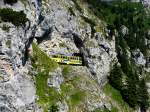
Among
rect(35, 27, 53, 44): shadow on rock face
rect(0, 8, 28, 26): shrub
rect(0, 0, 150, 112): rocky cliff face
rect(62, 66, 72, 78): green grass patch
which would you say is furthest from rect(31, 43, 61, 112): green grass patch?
rect(35, 27, 53, 44): shadow on rock face

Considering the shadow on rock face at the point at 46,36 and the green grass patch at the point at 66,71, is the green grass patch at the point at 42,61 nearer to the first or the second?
the green grass patch at the point at 66,71

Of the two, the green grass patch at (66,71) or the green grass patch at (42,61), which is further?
the green grass patch at (66,71)

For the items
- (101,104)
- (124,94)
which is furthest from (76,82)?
(124,94)

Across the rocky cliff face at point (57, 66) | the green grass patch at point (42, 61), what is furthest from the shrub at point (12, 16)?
the green grass patch at point (42, 61)

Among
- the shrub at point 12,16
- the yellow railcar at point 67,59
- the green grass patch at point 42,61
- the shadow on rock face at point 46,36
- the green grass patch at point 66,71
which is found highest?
the shrub at point 12,16

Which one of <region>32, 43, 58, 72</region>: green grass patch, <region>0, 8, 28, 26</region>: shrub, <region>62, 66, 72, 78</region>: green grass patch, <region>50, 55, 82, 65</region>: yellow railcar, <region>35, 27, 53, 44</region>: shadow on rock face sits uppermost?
<region>0, 8, 28, 26</region>: shrub

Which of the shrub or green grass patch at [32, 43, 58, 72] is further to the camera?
green grass patch at [32, 43, 58, 72]

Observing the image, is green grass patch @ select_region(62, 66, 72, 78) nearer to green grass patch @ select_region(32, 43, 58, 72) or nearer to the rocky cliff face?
the rocky cliff face
